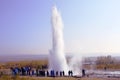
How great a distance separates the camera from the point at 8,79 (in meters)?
30.9

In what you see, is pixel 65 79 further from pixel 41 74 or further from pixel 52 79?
pixel 41 74

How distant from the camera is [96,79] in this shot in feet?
126

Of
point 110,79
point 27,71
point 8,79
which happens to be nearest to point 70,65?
point 27,71

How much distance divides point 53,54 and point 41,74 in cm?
523

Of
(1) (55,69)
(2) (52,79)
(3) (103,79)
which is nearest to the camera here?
(2) (52,79)

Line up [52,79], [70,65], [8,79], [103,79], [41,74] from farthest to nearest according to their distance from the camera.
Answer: [70,65], [41,74], [103,79], [52,79], [8,79]

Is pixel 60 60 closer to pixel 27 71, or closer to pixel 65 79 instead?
pixel 27 71

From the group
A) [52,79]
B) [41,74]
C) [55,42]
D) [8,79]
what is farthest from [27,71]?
[8,79]

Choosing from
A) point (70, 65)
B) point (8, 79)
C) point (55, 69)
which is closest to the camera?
point (8, 79)

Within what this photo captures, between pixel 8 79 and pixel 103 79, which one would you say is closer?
pixel 8 79

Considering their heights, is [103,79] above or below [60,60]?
below

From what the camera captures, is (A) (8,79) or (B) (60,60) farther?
(B) (60,60)

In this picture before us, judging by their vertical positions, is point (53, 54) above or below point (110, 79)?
above

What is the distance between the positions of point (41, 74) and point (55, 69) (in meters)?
3.37
